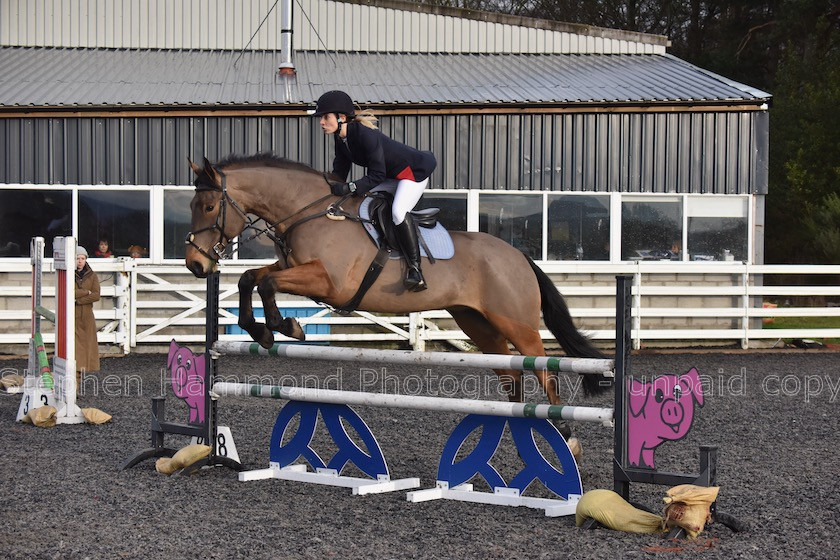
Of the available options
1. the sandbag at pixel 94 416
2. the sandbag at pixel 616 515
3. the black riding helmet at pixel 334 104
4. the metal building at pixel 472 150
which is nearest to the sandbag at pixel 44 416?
the sandbag at pixel 94 416

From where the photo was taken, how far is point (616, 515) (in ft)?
16.1

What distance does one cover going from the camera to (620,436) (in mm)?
5094

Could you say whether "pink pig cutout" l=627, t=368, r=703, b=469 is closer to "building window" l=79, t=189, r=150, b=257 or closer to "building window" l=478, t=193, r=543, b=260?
"building window" l=478, t=193, r=543, b=260

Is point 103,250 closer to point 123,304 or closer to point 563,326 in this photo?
point 123,304

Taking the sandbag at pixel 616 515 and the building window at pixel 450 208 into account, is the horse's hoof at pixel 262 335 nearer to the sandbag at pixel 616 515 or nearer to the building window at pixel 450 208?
the sandbag at pixel 616 515

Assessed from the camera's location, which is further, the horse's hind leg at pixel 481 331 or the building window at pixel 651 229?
the building window at pixel 651 229

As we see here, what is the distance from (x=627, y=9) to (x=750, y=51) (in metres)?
4.24

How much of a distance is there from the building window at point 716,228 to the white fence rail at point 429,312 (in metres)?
0.25

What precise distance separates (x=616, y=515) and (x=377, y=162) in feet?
8.30

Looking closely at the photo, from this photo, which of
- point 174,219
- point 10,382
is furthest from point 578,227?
point 10,382

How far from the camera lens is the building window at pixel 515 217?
48.7 ft

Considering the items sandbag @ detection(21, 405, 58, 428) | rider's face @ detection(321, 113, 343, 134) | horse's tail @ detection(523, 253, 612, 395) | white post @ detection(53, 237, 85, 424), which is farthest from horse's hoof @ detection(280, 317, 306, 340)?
sandbag @ detection(21, 405, 58, 428)

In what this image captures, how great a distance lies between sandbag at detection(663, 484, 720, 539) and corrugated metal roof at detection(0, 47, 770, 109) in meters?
10.5

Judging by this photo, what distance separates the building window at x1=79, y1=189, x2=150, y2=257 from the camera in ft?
47.3
